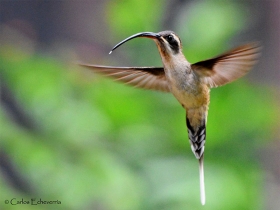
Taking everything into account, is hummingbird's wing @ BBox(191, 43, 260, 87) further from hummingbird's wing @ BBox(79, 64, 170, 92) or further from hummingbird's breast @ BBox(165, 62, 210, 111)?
hummingbird's wing @ BBox(79, 64, 170, 92)

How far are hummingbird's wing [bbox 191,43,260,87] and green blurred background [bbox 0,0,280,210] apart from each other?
0.78 meters

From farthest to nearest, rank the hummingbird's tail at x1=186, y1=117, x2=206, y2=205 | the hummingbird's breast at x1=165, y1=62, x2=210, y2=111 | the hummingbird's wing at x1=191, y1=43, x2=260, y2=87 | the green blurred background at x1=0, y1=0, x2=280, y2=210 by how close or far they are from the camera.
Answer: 1. the green blurred background at x1=0, y1=0, x2=280, y2=210
2. the hummingbird's tail at x1=186, y1=117, x2=206, y2=205
3. the hummingbird's breast at x1=165, y1=62, x2=210, y2=111
4. the hummingbird's wing at x1=191, y1=43, x2=260, y2=87

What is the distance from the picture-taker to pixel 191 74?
160 centimetres

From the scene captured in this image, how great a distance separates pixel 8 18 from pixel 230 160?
2660mm

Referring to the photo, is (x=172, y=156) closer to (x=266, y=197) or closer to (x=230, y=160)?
(x=230, y=160)

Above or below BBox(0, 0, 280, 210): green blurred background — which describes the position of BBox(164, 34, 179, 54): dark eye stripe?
above

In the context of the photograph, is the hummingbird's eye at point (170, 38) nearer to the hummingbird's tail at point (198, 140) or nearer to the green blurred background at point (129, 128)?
the hummingbird's tail at point (198, 140)

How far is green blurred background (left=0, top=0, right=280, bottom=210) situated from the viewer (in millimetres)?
2477

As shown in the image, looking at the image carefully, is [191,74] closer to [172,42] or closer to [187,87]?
[187,87]

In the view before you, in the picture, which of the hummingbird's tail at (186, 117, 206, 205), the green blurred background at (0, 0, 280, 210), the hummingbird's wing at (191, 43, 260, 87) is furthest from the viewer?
the green blurred background at (0, 0, 280, 210)

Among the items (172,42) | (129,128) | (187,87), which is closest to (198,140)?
(187,87)

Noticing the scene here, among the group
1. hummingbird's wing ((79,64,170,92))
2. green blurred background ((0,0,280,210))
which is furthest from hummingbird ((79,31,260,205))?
green blurred background ((0,0,280,210))

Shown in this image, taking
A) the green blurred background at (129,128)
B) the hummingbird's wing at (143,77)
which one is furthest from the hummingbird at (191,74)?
the green blurred background at (129,128)

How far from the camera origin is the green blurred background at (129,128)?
2.48 metres
